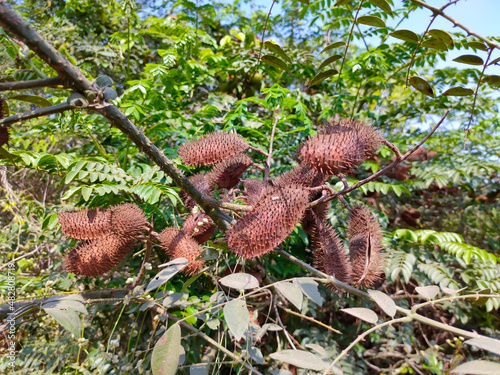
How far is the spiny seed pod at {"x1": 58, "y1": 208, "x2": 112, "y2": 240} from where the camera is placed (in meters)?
1.13

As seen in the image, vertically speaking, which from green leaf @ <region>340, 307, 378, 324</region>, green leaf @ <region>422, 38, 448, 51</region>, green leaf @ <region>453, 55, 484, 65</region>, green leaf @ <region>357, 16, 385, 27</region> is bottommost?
green leaf @ <region>340, 307, 378, 324</region>

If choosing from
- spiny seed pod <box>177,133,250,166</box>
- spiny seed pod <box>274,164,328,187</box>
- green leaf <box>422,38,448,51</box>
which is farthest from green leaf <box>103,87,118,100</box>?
green leaf <box>422,38,448,51</box>

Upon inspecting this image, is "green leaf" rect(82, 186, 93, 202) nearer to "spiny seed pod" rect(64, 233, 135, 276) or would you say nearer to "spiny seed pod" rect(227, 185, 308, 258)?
"spiny seed pod" rect(64, 233, 135, 276)

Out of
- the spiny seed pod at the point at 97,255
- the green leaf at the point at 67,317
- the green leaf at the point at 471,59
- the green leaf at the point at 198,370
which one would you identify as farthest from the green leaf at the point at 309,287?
the green leaf at the point at 471,59

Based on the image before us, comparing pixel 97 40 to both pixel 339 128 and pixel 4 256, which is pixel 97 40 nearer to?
pixel 4 256

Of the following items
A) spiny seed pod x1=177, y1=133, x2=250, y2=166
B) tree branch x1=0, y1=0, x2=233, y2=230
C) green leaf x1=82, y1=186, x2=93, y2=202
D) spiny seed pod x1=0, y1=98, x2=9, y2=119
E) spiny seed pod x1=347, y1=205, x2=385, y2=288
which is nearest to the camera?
tree branch x1=0, y1=0, x2=233, y2=230

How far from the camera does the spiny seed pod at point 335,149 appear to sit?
84cm

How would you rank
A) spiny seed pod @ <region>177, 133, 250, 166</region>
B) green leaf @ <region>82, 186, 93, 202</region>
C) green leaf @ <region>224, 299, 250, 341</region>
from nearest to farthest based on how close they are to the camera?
green leaf @ <region>224, 299, 250, 341</region> → spiny seed pod @ <region>177, 133, 250, 166</region> → green leaf @ <region>82, 186, 93, 202</region>

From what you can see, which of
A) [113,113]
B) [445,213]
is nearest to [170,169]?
[113,113]

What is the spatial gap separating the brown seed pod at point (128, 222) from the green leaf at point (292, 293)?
60 cm

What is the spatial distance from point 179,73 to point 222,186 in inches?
53.4

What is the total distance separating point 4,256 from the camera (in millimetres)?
2217

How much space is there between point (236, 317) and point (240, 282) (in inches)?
4.7

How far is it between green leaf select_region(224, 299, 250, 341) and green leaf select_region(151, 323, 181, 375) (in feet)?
0.42
